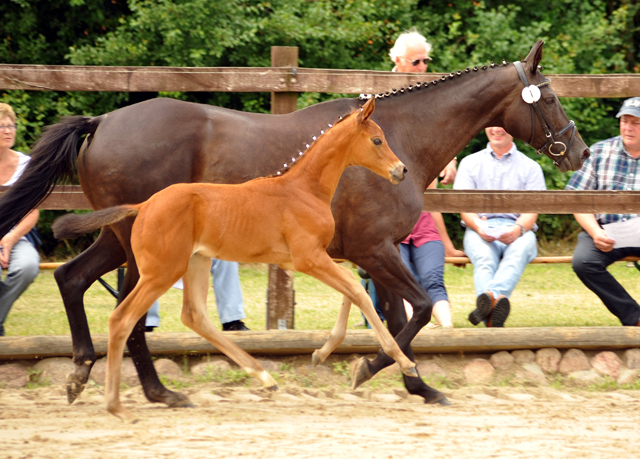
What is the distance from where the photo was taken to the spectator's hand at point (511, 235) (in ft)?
17.4

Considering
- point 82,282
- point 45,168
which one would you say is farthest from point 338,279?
point 45,168

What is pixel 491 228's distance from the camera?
17.6 ft

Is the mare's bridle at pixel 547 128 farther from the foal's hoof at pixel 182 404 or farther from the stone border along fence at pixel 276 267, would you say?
the foal's hoof at pixel 182 404

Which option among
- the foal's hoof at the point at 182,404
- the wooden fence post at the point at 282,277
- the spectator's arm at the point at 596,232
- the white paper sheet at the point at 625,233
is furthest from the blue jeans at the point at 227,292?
the white paper sheet at the point at 625,233

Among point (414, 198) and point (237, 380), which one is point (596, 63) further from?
point (237, 380)

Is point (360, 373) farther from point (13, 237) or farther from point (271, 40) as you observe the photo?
point (271, 40)

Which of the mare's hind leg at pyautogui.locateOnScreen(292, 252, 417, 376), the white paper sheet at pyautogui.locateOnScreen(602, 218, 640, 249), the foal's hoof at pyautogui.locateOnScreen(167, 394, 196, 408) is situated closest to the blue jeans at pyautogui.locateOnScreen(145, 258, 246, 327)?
the foal's hoof at pyautogui.locateOnScreen(167, 394, 196, 408)

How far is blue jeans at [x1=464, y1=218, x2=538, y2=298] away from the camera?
509cm

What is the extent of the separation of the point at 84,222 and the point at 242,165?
3.14ft

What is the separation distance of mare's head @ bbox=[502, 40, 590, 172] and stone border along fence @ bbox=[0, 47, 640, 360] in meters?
0.51

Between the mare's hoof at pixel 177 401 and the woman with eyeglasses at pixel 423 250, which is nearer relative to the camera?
the mare's hoof at pixel 177 401

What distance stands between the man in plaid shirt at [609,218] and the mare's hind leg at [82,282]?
122 inches

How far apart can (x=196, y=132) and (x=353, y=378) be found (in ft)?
5.39

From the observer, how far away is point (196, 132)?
4.00 meters
